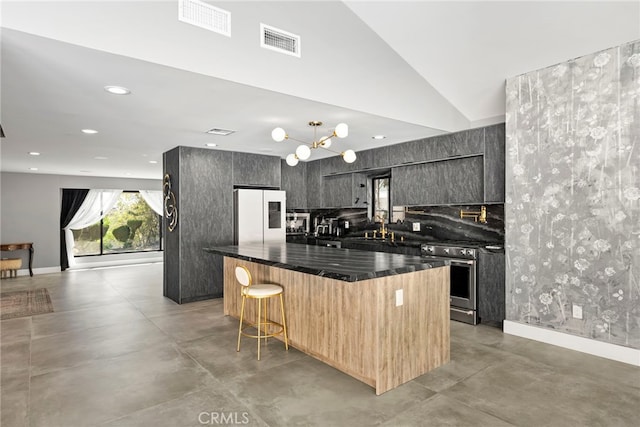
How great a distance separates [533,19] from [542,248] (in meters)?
2.16

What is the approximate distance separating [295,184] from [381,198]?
5.96 feet

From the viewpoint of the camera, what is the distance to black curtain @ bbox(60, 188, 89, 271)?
29.7ft

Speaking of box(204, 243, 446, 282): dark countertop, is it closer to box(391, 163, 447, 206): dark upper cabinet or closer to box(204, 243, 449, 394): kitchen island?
box(204, 243, 449, 394): kitchen island

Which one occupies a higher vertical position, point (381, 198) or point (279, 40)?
point (279, 40)

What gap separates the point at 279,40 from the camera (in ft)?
10.6

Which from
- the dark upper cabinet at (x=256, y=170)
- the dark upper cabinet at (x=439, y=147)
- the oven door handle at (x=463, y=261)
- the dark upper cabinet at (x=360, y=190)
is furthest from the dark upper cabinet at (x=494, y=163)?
the dark upper cabinet at (x=256, y=170)

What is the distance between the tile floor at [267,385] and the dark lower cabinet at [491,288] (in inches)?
7.1

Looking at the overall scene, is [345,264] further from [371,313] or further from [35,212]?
[35,212]

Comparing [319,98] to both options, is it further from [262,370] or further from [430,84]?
[262,370]

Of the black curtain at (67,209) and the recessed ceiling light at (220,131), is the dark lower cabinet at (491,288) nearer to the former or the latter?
the recessed ceiling light at (220,131)

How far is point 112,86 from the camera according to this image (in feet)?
9.72

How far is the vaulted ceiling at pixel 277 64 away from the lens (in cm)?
245

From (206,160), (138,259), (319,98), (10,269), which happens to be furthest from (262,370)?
(138,259)

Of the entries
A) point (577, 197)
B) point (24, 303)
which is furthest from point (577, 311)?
point (24, 303)
